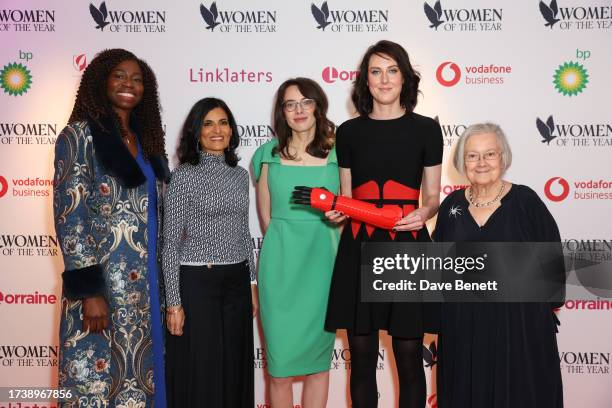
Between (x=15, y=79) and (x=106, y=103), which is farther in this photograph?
(x=15, y=79)

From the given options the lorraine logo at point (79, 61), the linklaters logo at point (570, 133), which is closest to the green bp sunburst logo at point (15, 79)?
the lorraine logo at point (79, 61)

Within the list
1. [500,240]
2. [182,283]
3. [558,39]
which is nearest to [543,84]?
[558,39]

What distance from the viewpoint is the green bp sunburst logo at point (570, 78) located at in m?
3.10

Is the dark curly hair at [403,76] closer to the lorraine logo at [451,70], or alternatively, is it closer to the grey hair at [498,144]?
the grey hair at [498,144]

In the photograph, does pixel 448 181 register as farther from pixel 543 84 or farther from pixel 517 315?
pixel 517 315

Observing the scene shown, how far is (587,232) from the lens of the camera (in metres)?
3.15

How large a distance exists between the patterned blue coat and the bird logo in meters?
1.56

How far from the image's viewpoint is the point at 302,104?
2455 millimetres

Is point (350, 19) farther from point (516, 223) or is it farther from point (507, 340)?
point (507, 340)

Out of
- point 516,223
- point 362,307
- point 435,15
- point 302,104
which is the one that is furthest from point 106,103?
point 435,15

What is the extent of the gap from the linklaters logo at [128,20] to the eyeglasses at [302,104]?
3.82 feet

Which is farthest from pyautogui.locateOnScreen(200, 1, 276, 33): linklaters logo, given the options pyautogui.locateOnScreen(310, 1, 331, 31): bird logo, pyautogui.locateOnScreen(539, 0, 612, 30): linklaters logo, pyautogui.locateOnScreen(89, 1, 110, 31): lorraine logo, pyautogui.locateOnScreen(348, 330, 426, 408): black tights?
pyautogui.locateOnScreen(348, 330, 426, 408): black tights

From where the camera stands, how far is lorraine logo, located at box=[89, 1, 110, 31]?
3.14m

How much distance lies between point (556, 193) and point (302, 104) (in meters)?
1.75
